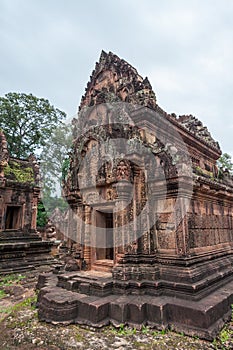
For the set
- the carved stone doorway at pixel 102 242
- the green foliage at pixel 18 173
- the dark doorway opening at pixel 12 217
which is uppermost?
the green foliage at pixel 18 173

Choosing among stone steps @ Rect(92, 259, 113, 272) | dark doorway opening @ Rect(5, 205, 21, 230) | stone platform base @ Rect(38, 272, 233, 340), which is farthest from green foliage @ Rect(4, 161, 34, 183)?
stone platform base @ Rect(38, 272, 233, 340)

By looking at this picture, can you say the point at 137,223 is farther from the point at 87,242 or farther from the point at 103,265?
the point at 87,242

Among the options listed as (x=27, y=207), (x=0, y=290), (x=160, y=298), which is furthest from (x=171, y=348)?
(x=27, y=207)

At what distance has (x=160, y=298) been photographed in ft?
16.0

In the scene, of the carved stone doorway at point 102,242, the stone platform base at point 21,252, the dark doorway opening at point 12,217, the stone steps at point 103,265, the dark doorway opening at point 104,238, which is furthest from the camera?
the dark doorway opening at point 12,217

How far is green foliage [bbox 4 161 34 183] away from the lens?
15.0 metres

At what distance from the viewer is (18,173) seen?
15.3 meters

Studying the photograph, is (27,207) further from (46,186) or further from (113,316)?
(46,186)

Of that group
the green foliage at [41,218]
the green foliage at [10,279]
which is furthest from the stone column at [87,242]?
the green foliage at [41,218]

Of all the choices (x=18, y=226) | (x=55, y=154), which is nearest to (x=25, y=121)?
(x=55, y=154)

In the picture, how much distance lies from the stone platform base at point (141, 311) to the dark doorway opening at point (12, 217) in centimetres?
925

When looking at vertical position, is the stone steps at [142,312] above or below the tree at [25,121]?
below

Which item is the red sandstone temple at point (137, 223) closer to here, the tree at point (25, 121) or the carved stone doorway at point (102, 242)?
the carved stone doorway at point (102, 242)

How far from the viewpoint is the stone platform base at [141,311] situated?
4.17m
